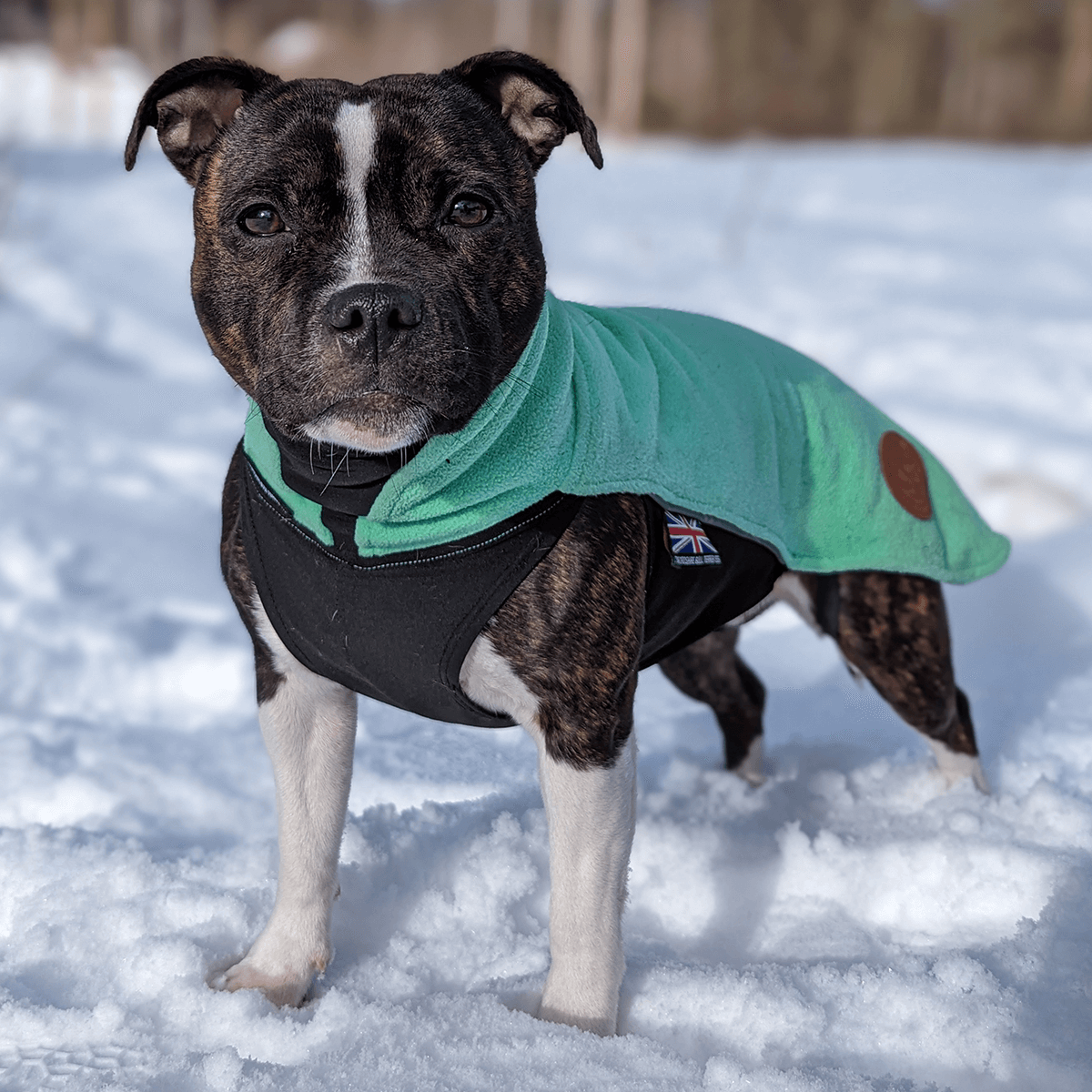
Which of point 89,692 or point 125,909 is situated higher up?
point 125,909

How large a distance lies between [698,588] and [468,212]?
92 cm

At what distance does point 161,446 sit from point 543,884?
165 inches

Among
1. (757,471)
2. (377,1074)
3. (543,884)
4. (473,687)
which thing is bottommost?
(543,884)

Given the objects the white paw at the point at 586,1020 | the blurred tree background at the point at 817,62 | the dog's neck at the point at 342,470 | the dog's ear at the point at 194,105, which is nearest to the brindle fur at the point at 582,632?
the dog's neck at the point at 342,470

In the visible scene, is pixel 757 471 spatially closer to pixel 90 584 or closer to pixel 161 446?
pixel 90 584

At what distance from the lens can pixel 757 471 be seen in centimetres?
279

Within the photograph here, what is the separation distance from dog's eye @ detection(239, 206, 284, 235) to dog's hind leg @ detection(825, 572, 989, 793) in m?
1.56

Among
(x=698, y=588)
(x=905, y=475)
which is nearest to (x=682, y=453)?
(x=698, y=588)

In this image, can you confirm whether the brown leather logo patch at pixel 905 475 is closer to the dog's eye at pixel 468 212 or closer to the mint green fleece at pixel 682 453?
the mint green fleece at pixel 682 453

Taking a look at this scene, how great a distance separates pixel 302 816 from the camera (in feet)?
8.84

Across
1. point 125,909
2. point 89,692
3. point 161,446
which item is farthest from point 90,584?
point 125,909

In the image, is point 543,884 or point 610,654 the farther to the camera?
point 543,884

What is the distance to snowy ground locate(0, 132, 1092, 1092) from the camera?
2.37m

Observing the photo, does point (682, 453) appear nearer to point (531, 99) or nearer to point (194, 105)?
point (531, 99)
